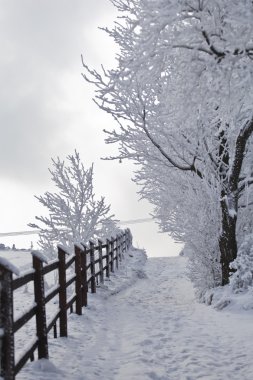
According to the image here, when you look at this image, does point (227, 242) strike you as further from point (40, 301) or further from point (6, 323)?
point (6, 323)

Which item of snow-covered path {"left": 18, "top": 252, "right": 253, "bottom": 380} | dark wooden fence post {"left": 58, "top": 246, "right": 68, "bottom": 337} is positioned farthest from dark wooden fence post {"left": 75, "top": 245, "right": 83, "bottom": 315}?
dark wooden fence post {"left": 58, "top": 246, "right": 68, "bottom": 337}

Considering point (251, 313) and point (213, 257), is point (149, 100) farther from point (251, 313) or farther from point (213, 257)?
point (251, 313)

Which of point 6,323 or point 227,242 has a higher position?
point 227,242

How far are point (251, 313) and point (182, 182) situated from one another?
4.21m

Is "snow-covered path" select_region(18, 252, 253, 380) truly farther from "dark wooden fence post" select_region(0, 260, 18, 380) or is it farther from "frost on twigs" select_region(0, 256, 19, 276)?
"frost on twigs" select_region(0, 256, 19, 276)

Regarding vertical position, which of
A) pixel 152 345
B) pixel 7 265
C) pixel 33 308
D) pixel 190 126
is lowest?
pixel 152 345

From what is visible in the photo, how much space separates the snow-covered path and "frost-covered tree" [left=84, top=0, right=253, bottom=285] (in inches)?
90.8

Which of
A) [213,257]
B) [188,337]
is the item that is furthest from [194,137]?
[188,337]

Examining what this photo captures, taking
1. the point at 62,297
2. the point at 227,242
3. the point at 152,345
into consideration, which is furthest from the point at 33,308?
the point at 227,242

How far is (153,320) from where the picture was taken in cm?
952

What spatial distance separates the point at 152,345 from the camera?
286 inches

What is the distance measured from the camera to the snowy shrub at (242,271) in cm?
998

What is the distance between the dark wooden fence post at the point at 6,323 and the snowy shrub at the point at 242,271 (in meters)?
6.52

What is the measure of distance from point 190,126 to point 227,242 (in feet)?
9.73
